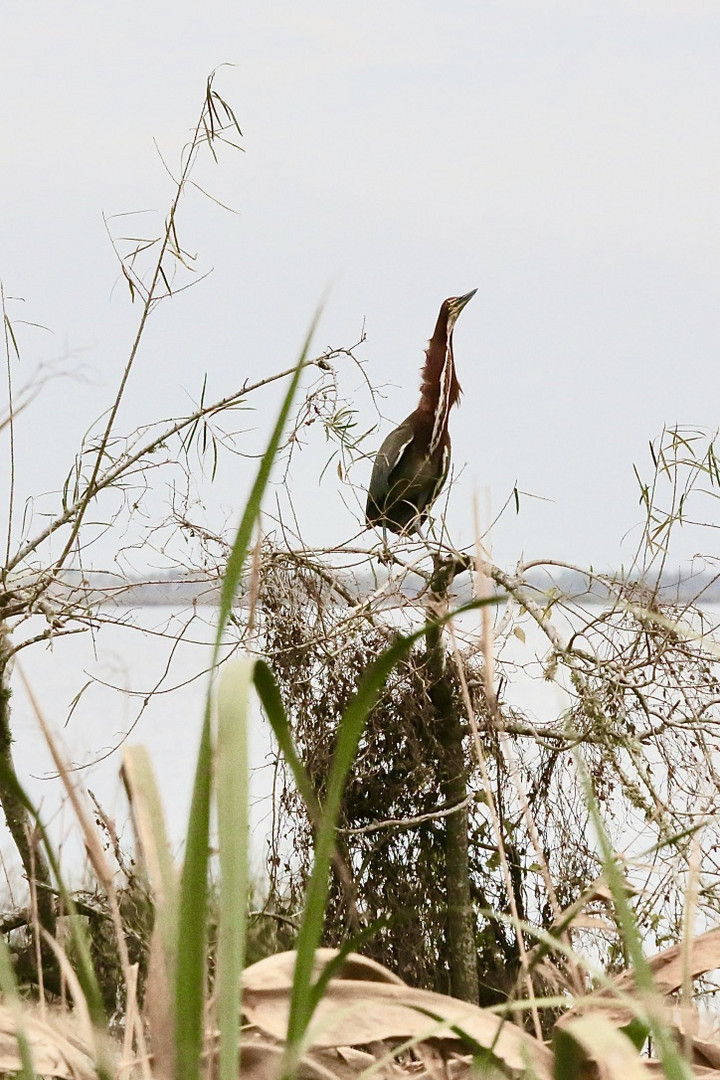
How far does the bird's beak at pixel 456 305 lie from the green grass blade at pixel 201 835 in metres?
1.67

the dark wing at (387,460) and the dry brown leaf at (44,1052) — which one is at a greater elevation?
the dark wing at (387,460)

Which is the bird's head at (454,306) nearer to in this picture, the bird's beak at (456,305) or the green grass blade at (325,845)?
the bird's beak at (456,305)

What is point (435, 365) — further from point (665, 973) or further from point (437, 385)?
point (665, 973)

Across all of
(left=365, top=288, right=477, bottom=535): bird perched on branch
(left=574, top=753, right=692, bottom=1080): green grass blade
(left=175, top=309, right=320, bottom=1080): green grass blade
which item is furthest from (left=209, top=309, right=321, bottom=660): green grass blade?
(left=365, top=288, right=477, bottom=535): bird perched on branch

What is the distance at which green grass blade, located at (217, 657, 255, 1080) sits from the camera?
13.1 inches

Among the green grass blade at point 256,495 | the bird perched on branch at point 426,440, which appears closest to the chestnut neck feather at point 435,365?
the bird perched on branch at point 426,440

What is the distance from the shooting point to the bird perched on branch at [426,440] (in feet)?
6.23

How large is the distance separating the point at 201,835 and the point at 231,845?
0.03ft

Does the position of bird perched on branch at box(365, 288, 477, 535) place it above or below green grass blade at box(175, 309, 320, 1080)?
above

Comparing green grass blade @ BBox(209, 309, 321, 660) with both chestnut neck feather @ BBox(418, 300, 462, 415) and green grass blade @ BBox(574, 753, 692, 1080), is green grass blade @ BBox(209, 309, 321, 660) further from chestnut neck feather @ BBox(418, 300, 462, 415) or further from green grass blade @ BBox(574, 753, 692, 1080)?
chestnut neck feather @ BBox(418, 300, 462, 415)

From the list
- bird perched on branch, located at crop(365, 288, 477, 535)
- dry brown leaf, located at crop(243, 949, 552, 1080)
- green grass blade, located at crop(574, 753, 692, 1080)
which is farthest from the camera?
bird perched on branch, located at crop(365, 288, 477, 535)

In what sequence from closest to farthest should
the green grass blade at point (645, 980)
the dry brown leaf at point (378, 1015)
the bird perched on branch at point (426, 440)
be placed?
the green grass blade at point (645, 980) < the dry brown leaf at point (378, 1015) < the bird perched on branch at point (426, 440)

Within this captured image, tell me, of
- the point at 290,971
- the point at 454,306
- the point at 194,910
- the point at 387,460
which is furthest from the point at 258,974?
the point at 454,306

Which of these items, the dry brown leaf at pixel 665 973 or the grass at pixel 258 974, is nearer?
the grass at pixel 258 974
